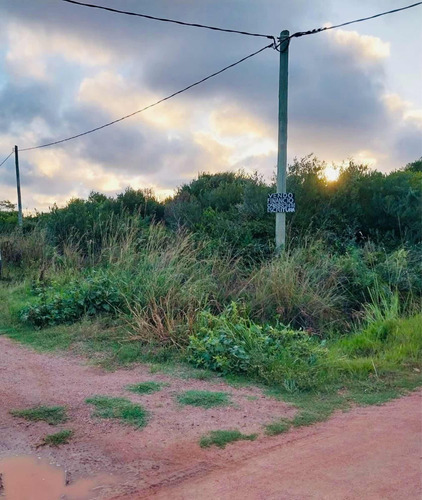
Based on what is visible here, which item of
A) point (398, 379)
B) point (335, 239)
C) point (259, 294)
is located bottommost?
point (398, 379)

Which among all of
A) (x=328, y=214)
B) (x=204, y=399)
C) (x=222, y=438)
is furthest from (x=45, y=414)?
(x=328, y=214)

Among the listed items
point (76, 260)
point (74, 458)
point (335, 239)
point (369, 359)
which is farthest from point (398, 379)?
point (76, 260)

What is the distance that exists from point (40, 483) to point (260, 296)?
17.9ft

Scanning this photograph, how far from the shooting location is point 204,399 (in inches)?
208

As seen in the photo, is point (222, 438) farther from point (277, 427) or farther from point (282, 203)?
point (282, 203)

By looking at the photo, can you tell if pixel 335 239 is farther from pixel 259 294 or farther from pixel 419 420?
pixel 419 420

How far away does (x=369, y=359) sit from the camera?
653 centimetres

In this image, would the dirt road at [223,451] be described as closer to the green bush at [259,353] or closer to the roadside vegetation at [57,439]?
the roadside vegetation at [57,439]

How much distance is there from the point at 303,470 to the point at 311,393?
184cm

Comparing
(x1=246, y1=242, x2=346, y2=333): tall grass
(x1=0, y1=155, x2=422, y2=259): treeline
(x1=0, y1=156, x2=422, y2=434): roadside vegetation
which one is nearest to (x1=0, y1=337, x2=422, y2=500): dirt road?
(x1=0, y1=156, x2=422, y2=434): roadside vegetation

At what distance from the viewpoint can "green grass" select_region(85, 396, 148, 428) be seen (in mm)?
4758

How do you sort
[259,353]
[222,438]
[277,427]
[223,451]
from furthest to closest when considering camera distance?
[259,353] < [277,427] < [222,438] < [223,451]

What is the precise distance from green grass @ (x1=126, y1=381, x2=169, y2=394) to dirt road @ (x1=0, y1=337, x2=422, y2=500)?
0.11m

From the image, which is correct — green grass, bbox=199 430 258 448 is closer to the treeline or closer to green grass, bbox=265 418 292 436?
green grass, bbox=265 418 292 436
